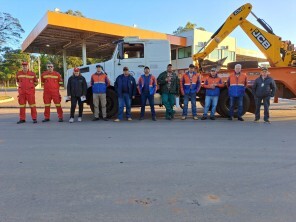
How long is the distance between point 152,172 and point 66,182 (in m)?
1.22

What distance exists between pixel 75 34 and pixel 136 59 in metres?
22.1

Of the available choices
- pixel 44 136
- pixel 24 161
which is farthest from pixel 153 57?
pixel 24 161

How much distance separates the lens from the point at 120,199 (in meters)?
3.52

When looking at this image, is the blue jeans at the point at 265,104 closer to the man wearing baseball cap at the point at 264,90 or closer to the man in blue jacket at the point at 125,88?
the man wearing baseball cap at the point at 264,90

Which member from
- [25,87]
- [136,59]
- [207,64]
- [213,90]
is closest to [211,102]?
[213,90]

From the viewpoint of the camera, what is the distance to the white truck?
34.0 feet

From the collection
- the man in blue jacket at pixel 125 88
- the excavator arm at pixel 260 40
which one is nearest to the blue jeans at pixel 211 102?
the excavator arm at pixel 260 40

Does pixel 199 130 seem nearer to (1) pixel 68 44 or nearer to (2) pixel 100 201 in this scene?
(2) pixel 100 201

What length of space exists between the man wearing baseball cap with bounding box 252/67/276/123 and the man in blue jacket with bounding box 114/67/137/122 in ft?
12.5

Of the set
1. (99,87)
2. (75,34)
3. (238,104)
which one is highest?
(75,34)

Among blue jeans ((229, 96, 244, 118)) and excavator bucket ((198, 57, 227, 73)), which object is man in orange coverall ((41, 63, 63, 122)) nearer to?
excavator bucket ((198, 57, 227, 73))

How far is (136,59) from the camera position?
Answer: 1040cm

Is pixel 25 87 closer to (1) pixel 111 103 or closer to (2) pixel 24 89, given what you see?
(2) pixel 24 89

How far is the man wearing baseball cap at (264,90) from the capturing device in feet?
30.9
